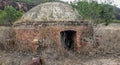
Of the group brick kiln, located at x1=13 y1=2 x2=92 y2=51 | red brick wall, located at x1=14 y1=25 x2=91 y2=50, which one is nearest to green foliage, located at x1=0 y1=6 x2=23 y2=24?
brick kiln, located at x1=13 y1=2 x2=92 y2=51

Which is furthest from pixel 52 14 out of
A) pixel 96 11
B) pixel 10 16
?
pixel 10 16

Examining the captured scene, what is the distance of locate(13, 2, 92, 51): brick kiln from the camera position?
506 inches

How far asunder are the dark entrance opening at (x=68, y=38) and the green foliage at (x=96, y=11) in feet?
6.24

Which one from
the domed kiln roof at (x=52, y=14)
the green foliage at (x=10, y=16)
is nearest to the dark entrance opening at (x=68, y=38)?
the domed kiln roof at (x=52, y=14)

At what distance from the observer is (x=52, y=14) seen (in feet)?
45.1

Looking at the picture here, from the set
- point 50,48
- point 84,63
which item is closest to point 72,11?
point 50,48

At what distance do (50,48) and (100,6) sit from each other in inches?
188

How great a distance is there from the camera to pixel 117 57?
12.4 m

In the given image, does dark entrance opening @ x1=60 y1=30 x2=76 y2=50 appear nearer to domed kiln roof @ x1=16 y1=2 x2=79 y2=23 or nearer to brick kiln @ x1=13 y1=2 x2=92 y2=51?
brick kiln @ x1=13 y1=2 x2=92 y2=51

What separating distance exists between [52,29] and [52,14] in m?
1.21

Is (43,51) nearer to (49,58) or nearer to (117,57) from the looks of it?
(49,58)

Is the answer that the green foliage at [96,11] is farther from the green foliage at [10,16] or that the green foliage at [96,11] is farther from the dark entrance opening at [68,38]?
the green foliage at [10,16]

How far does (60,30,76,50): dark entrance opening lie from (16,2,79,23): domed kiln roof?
80cm

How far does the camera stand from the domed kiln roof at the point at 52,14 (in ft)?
44.4
